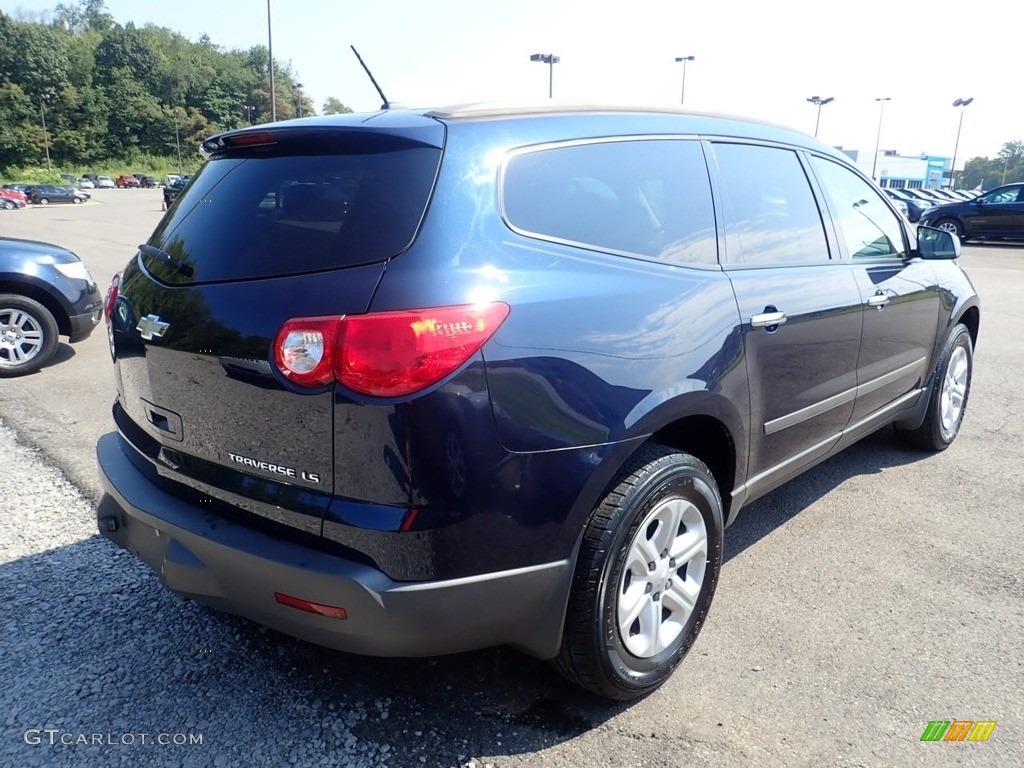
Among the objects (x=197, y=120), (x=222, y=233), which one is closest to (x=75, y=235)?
(x=222, y=233)

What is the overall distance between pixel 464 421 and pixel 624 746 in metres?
1.14

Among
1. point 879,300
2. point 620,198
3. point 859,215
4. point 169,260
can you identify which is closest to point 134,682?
point 169,260

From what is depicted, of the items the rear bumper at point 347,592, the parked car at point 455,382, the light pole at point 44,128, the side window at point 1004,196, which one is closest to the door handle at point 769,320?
the parked car at point 455,382

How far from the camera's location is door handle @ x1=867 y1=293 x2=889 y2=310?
11.5 feet

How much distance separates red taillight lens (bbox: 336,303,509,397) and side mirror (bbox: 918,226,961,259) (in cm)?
328

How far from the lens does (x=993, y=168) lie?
126688mm

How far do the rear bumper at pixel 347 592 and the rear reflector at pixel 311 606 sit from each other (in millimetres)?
13

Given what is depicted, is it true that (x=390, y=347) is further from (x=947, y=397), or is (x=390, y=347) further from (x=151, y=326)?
(x=947, y=397)

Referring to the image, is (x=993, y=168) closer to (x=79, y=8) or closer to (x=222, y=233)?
(x=222, y=233)

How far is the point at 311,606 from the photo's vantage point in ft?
6.39

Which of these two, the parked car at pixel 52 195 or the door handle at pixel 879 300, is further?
the parked car at pixel 52 195

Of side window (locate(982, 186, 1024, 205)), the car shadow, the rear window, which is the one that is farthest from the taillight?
the car shadow

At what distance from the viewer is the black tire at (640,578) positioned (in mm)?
2158

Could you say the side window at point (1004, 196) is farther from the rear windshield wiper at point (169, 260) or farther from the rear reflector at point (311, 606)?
the rear reflector at point (311, 606)
